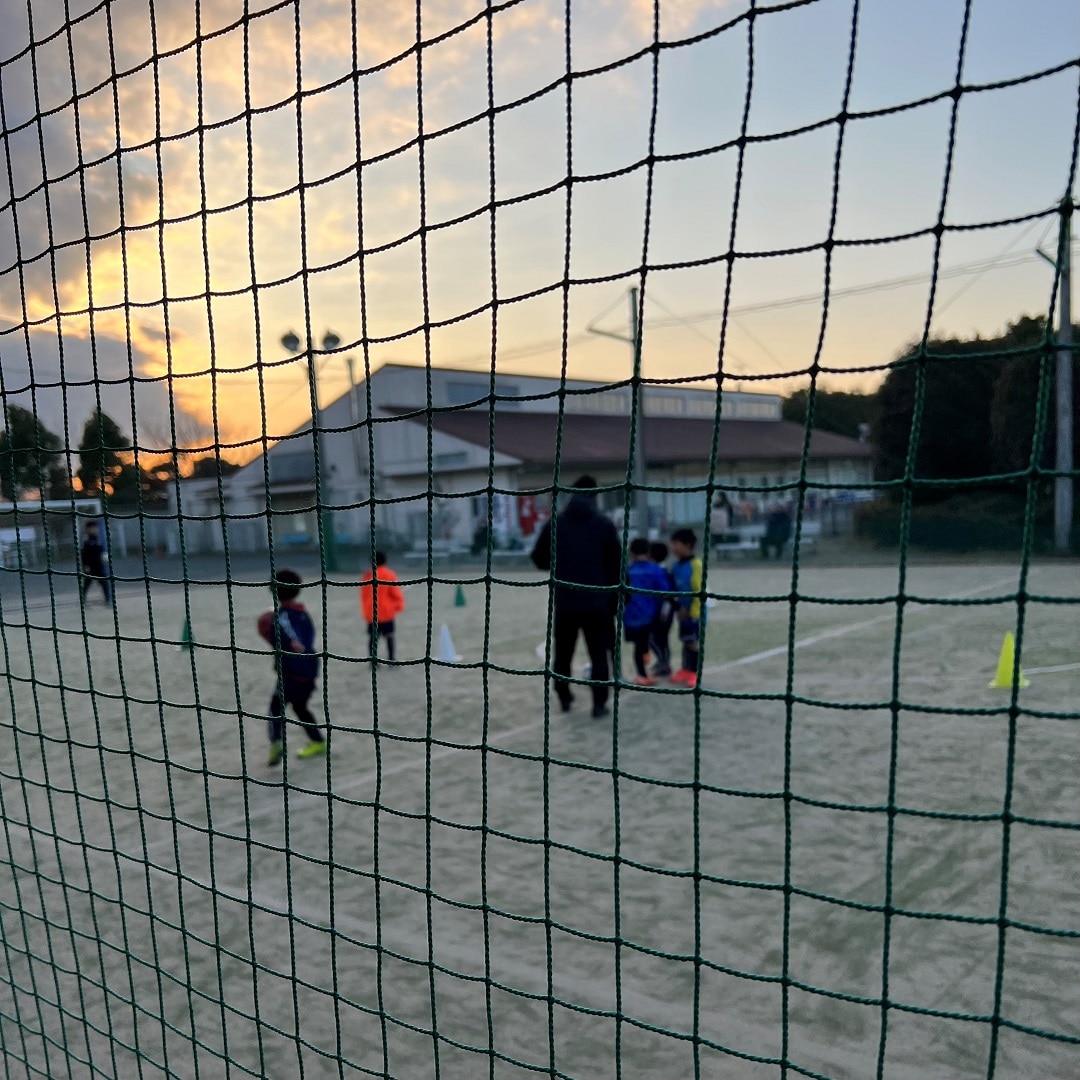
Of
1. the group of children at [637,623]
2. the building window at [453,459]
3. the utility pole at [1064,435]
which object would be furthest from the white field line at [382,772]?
the building window at [453,459]

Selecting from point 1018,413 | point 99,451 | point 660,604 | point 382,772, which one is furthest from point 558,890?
point 1018,413

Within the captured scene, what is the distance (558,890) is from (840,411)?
1808 inches

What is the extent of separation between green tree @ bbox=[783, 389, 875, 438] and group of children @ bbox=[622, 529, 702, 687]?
3773cm

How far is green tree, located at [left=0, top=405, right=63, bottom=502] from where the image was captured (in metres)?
3.21

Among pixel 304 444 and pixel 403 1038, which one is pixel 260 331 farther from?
pixel 304 444

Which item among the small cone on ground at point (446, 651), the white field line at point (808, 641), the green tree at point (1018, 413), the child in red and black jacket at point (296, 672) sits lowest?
the white field line at point (808, 641)

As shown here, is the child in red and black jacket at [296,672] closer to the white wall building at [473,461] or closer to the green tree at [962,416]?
the white wall building at [473,461]

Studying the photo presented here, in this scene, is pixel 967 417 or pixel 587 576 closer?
pixel 587 576

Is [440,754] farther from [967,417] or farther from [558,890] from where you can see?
[967,417]

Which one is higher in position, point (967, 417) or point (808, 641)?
point (967, 417)

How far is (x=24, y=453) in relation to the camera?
325 centimetres

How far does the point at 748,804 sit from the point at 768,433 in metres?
31.7

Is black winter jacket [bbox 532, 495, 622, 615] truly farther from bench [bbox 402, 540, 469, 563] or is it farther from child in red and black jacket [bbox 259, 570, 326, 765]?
bench [bbox 402, 540, 469, 563]

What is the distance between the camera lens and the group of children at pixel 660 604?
6418 millimetres
